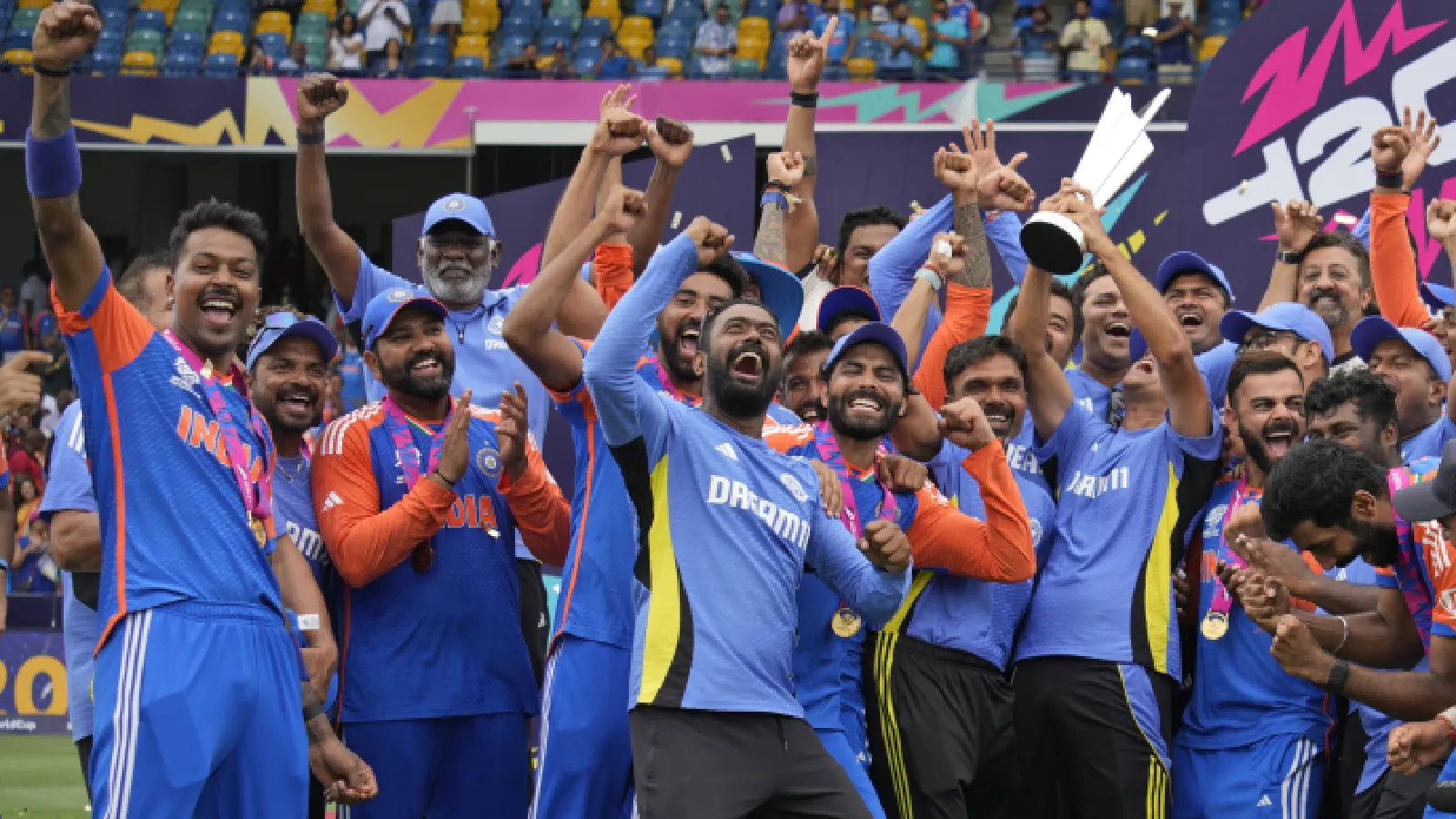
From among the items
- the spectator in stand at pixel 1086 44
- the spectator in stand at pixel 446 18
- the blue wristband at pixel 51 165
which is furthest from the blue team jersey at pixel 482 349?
the spectator in stand at pixel 446 18

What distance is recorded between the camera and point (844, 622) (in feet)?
18.6

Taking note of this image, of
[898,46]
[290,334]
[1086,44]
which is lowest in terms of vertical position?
[290,334]

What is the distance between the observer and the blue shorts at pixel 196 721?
181 inches

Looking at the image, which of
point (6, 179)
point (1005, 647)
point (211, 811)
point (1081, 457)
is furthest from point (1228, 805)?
point (6, 179)

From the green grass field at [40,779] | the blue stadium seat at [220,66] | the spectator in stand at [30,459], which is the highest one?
the blue stadium seat at [220,66]

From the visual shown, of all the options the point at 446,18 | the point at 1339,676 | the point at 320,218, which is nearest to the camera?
the point at 1339,676

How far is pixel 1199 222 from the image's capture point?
9172mm

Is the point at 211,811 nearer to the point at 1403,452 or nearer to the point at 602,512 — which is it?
the point at 602,512

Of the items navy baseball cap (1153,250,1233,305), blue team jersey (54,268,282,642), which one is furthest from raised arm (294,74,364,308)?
navy baseball cap (1153,250,1233,305)

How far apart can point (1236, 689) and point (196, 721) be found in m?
3.61

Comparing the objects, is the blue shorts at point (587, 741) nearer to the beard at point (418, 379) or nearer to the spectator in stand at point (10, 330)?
the beard at point (418, 379)

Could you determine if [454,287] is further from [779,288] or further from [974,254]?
[974,254]

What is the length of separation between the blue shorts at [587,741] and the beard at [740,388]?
3.00ft

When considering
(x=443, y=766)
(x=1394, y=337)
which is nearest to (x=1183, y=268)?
(x=1394, y=337)
